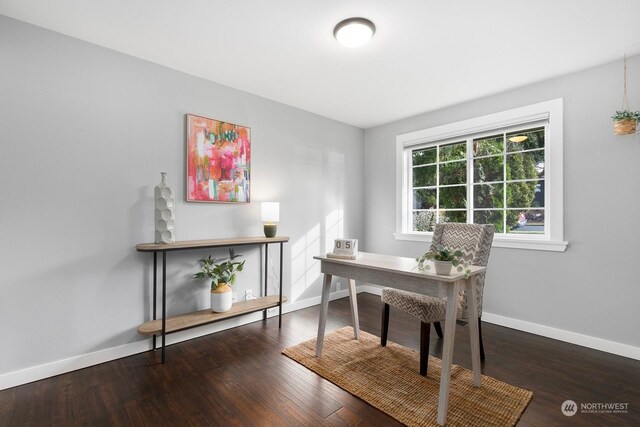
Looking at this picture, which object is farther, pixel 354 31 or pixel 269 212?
pixel 269 212

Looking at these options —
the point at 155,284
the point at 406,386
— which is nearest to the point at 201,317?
the point at 155,284

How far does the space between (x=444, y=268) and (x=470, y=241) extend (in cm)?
98

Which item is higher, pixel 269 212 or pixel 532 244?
pixel 269 212

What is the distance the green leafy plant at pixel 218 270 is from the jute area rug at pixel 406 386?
853mm

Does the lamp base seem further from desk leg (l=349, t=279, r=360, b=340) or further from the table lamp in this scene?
desk leg (l=349, t=279, r=360, b=340)

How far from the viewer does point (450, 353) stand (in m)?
1.72

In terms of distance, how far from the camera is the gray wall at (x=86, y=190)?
6.82ft

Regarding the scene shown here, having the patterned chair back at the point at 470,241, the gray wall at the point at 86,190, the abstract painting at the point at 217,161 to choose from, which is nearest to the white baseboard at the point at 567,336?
the patterned chair back at the point at 470,241

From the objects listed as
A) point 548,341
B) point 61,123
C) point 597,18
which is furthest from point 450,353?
point 61,123

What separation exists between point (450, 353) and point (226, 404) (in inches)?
53.4

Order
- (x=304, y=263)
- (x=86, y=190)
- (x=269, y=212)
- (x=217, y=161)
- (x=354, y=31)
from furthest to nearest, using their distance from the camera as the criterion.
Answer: (x=304, y=263) < (x=269, y=212) < (x=217, y=161) < (x=86, y=190) < (x=354, y=31)

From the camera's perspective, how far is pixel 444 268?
1769 millimetres

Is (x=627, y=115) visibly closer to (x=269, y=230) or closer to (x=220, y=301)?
(x=269, y=230)

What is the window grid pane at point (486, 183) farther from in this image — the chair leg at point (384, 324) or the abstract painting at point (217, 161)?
the abstract painting at point (217, 161)
